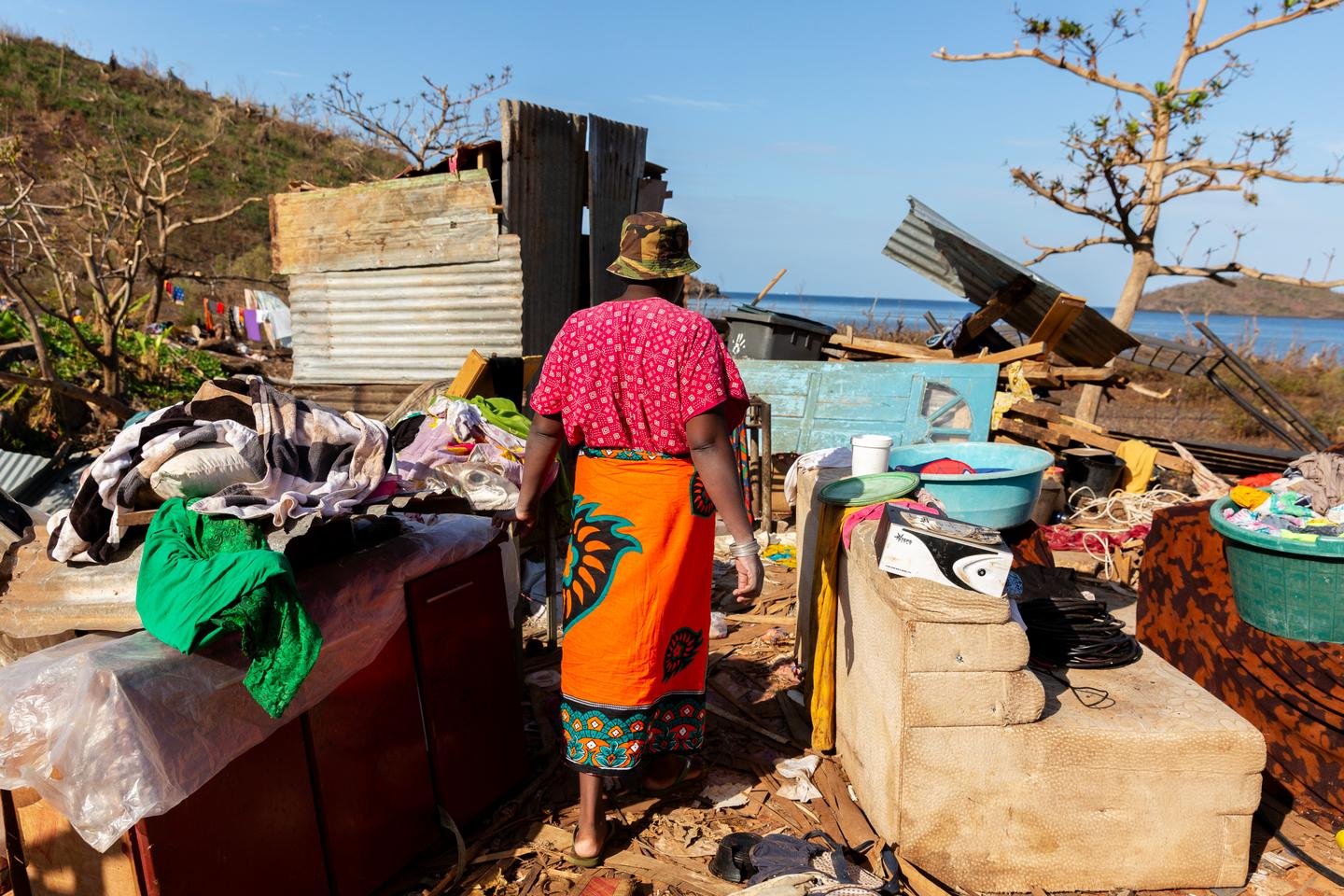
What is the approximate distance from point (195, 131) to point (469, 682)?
37.6 metres

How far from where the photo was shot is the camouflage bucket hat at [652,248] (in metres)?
3.06

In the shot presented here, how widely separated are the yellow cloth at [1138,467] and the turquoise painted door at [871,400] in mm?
1480

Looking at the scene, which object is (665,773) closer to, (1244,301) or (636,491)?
(636,491)

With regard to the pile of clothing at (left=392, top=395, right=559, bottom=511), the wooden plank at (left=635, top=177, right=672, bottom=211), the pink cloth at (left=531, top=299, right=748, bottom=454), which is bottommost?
the pile of clothing at (left=392, top=395, right=559, bottom=511)

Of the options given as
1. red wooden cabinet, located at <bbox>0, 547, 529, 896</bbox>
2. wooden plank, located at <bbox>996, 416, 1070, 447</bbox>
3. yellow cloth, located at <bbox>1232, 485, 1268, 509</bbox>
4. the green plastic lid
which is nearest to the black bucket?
wooden plank, located at <bbox>996, 416, 1070, 447</bbox>

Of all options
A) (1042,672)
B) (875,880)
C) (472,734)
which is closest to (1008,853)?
(875,880)

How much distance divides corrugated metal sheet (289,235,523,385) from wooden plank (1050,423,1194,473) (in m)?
5.66

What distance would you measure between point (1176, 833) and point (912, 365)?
6313 mm

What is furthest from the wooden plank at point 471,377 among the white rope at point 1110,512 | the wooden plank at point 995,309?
the wooden plank at point 995,309

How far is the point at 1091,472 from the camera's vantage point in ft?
28.6

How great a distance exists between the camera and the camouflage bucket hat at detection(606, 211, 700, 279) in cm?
306

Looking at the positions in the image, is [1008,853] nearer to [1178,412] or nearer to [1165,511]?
[1165,511]

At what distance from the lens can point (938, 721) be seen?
9.77 ft

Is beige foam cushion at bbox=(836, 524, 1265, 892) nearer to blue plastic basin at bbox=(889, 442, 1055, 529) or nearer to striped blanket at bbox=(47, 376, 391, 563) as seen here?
blue plastic basin at bbox=(889, 442, 1055, 529)
